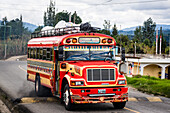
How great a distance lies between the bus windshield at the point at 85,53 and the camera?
13055 mm

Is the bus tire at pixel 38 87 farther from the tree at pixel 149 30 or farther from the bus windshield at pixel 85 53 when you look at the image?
the tree at pixel 149 30

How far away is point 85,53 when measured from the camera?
43.1ft

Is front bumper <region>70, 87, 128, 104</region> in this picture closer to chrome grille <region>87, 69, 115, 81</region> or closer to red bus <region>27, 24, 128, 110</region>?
red bus <region>27, 24, 128, 110</region>

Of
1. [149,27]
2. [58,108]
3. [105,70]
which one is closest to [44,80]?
[58,108]

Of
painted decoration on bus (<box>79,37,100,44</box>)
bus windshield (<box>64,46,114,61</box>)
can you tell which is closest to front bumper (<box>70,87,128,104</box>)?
bus windshield (<box>64,46,114,61</box>)

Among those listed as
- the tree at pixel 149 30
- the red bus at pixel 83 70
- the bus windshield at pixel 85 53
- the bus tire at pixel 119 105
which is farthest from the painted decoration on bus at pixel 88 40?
the tree at pixel 149 30

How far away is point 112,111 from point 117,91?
75 cm

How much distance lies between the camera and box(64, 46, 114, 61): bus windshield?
13.1 metres

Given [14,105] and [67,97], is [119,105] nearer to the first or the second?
[67,97]

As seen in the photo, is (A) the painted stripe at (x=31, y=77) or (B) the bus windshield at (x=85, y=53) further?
(A) the painted stripe at (x=31, y=77)

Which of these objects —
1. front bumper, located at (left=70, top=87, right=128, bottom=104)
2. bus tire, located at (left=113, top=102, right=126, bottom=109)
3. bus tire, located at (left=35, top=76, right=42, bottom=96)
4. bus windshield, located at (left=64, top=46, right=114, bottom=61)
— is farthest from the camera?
bus tire, located at (left=35, top=76, right=42, bottom=96)

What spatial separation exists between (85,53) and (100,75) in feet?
4.94

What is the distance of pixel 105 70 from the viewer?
11984mm

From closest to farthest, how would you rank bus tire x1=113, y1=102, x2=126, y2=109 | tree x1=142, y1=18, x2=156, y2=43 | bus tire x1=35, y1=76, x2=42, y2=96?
bus tire x1=113, y1=102, x2=126, y2=109
bus tire x1=35, y1=76, x2=42, y2=96
tree x1=142, y1=18, x2=156, y2=43
